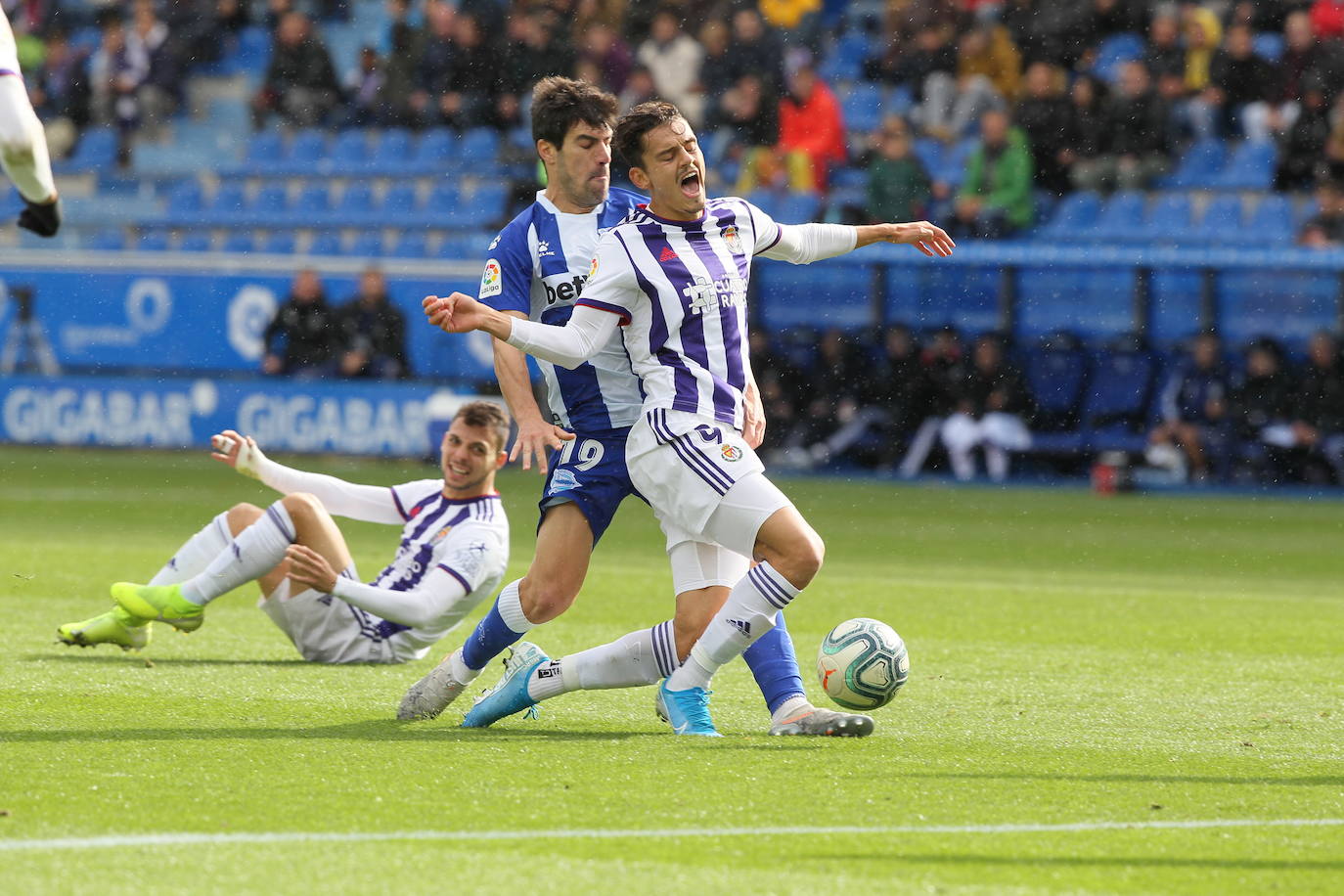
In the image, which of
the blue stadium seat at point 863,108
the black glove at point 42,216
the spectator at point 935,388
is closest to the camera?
the black glove at point 42,216

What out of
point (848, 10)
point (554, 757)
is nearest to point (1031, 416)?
point (848, 10)

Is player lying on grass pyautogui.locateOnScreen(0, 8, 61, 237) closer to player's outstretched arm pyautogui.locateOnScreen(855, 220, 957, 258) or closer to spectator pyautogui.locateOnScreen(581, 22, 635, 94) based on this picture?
player's outstretched arm pyautogui.locateOnScreen(855, 220, 957, 258)

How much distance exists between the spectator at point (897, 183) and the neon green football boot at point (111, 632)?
1211cm

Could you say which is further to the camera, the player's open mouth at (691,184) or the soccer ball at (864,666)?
the soccer ball at (864,666)

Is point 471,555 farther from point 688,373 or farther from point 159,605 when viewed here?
point 688,373

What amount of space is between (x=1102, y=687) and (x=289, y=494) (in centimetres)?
319

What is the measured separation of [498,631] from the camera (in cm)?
643

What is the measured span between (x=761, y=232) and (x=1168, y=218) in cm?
1323

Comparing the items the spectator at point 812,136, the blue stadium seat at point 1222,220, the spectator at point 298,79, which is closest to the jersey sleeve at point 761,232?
the blue stadium seat at point 1222,220

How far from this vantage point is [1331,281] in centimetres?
1833

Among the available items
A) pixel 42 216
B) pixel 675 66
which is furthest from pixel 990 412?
pixel 42 216

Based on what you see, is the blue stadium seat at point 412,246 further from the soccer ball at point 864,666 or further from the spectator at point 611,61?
the soccer ball at point 864,666

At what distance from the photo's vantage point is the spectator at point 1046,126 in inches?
743

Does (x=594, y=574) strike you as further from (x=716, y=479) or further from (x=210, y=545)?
(x=716, y=479)
